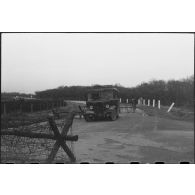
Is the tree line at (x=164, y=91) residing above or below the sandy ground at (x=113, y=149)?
above

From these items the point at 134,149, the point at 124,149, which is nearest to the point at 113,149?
the point at 124,149

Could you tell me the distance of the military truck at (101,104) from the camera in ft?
60.6

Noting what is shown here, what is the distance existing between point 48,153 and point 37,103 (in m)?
18.4

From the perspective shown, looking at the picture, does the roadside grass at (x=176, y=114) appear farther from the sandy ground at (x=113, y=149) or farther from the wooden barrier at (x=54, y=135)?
the wooden barrier at (x=54, y=135)

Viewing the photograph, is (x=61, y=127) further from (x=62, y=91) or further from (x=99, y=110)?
(x=99, y=110)

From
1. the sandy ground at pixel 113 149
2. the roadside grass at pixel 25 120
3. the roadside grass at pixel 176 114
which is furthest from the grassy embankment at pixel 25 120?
the roadside grass at pixel 176 114

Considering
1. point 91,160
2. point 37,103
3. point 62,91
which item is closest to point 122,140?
point 91,160

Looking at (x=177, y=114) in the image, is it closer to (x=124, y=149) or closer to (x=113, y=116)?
(x=113, y=116)

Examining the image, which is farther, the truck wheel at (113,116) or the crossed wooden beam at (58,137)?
the truck wheel at (113,116)

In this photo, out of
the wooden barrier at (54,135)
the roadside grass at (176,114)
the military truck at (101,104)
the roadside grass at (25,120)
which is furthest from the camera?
the roadside grass at (176,114)

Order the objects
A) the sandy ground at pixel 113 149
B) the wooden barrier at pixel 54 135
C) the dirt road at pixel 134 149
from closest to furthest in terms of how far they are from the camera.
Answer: the wooden barrier at pixel 54 135 < the sandy ground at pixel 113 149 < the dirt road at pixel 134 149

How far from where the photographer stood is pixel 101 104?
18.6 meters

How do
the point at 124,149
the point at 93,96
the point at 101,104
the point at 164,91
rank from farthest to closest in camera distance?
the point at 164,91, the point at 93,96, the point at 101,104, the point at 124,149

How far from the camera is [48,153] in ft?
20.5
